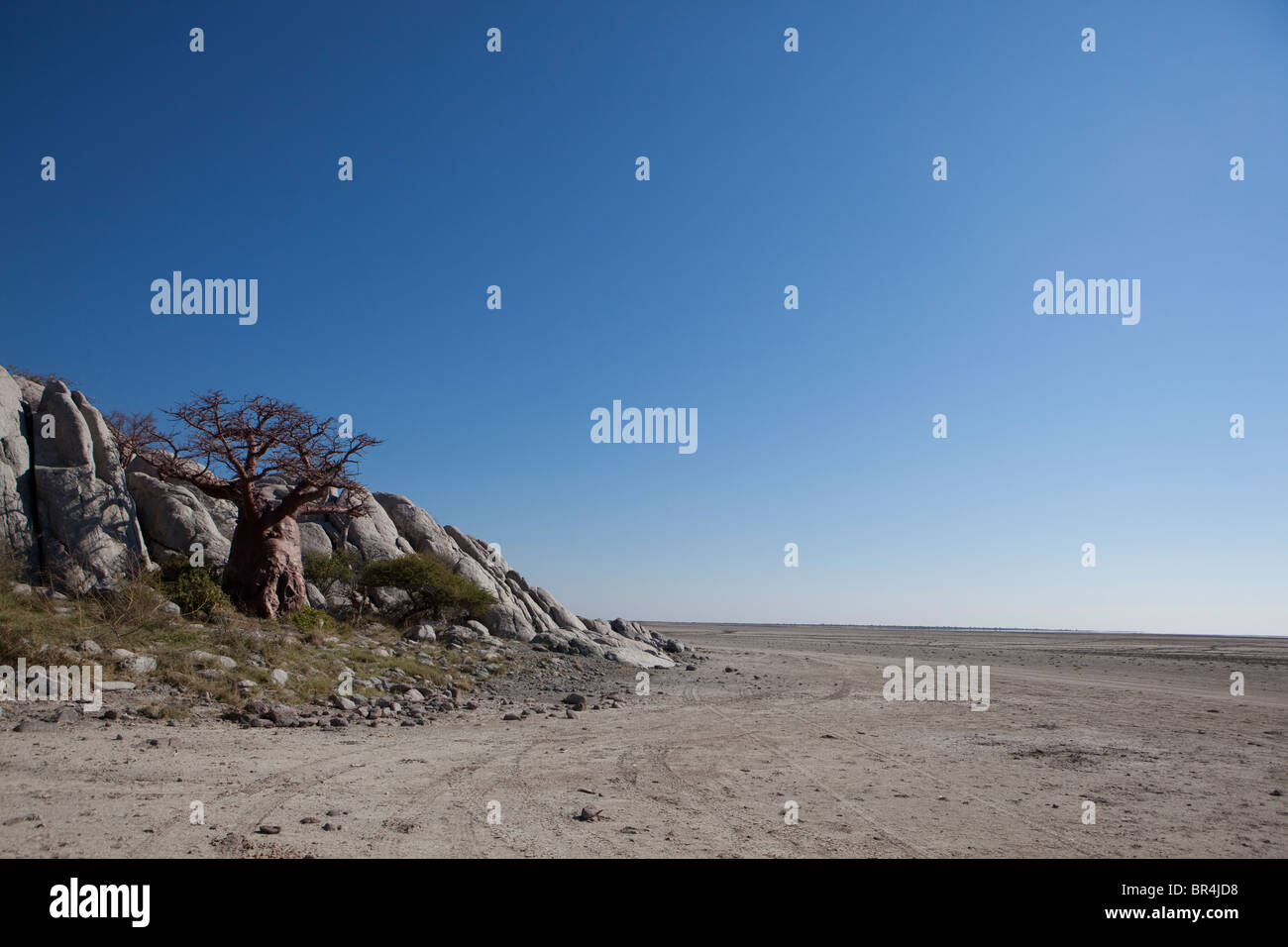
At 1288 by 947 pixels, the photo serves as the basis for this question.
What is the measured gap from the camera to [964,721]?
47.9 feet

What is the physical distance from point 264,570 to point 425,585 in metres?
6.42

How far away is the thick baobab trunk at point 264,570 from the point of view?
19609 mm

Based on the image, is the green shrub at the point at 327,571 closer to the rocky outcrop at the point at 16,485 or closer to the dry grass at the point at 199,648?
the dry grass at the point at 199,648

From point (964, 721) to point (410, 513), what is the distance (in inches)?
1037

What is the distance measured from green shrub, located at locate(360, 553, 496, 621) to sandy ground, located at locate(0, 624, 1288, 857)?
11.8 meters

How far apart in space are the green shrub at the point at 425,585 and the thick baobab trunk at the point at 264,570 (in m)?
4.53

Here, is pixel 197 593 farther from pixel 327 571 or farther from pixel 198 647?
pixel 327 571

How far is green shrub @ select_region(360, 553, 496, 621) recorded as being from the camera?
2534 centimetres

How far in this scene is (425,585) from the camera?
25422 mm

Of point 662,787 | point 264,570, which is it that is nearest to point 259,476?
point 264,570

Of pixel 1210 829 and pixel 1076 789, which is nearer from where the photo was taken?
pixel 1210 829
